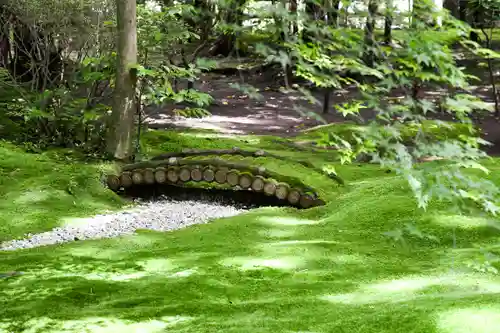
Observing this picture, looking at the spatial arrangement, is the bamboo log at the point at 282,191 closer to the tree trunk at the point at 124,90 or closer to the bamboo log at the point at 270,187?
the bamboo log at the point at 270,187

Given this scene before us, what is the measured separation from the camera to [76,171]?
10195 mm

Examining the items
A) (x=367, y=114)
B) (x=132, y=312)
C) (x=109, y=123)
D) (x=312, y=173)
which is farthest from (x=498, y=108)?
(x=132, y=312)

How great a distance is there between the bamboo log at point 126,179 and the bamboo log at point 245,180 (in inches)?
77.6

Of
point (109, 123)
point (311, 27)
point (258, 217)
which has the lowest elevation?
point (258, 217)

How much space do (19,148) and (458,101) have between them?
1016 centimetres

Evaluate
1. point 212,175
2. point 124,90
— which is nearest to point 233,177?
point 212,175

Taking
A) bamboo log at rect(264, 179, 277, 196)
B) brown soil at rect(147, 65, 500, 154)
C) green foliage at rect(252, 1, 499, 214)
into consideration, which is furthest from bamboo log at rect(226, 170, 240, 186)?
green foliage at rect(252, 1, 499, 214)

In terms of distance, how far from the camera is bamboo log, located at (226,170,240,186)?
10109 millimetres

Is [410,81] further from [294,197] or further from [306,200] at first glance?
[294,197]

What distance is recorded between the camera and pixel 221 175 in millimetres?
10203

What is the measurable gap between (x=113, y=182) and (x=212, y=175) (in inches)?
68.3

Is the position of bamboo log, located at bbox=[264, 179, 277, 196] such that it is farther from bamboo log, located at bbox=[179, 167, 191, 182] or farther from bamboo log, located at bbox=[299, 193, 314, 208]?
bamboo log, located at bbox=[179, 167, 191, 182]

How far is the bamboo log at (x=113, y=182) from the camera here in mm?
10422

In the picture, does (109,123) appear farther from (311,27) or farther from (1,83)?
(311,27)
